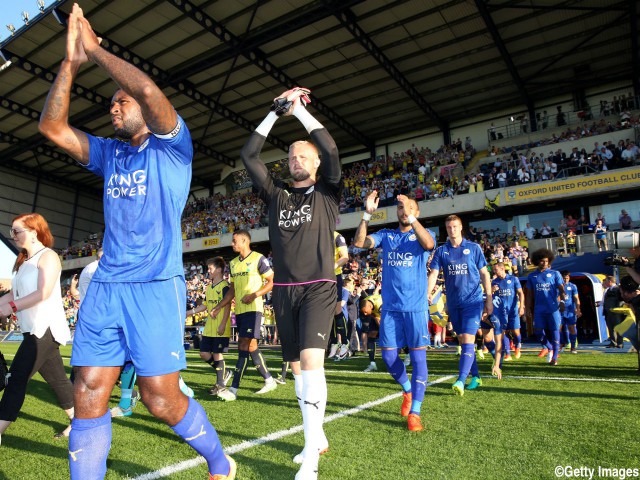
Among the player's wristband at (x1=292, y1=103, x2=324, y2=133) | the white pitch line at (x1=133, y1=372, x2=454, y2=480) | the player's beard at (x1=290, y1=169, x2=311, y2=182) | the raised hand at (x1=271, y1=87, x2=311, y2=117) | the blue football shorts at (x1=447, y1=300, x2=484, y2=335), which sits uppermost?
the raised hand at (x1=271, y1=87, x2=311, y2=117)

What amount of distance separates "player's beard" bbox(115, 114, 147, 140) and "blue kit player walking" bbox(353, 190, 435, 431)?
2.30m

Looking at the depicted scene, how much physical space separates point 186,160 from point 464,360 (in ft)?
14.3

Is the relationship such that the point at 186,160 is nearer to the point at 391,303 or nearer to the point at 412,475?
the point at 412,475

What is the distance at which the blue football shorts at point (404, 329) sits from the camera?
182 inches

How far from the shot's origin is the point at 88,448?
7.02ft

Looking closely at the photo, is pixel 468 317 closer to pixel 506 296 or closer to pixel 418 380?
pixel 418 380

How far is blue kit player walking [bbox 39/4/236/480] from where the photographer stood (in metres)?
2.16

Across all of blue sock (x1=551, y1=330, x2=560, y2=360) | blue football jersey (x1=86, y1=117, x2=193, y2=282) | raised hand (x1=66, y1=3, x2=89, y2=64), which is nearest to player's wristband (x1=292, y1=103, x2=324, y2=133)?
blue football jersey (x1=86, y1=117, x2=193, y2=282)

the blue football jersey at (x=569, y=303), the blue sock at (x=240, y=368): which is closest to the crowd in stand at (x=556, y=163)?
the blue football jersey at (x=569, y=303)

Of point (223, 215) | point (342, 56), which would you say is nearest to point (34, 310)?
point (342, 56)

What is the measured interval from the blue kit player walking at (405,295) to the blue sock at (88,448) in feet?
9.02

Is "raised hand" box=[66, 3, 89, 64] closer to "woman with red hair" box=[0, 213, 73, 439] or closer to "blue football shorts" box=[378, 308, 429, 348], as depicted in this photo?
"woman with red hair" box=[0, 213, 73, 439]

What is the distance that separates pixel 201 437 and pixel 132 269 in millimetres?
972

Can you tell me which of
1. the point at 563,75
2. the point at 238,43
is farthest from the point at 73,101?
the point at 563,75
